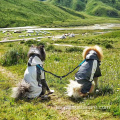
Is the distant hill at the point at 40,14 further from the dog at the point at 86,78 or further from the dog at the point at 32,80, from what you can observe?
the dog at the point at 86,78

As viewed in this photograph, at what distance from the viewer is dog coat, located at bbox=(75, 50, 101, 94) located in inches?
232

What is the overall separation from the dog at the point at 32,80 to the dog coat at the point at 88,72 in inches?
57.9

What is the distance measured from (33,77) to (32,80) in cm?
11

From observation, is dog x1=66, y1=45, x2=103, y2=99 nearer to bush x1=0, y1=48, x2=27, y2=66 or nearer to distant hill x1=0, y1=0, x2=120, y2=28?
bush x1=0, y1=48, x2=27, y2=66

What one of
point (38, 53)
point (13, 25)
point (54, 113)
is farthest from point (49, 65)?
point (13, 25)

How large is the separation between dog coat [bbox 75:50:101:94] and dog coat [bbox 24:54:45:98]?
148cm

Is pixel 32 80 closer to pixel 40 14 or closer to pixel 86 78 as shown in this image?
pixel 86 78

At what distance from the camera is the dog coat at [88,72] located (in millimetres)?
5891

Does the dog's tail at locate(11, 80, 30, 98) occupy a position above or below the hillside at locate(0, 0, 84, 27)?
below

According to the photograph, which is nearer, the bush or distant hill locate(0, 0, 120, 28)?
the bush

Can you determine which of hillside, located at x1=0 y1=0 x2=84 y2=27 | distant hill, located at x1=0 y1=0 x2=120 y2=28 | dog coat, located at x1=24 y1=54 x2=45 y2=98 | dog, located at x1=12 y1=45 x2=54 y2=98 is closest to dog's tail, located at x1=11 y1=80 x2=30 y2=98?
dog, located at x1=12 y1=45 x2=54 y2=98

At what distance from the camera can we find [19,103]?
5.55m

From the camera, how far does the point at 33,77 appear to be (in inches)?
231

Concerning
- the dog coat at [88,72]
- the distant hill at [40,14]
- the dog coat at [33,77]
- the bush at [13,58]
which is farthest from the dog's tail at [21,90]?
the distant hill at [40,14]
